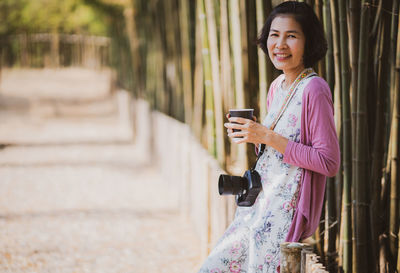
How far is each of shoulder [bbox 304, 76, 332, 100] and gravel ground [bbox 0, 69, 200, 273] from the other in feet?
6.84

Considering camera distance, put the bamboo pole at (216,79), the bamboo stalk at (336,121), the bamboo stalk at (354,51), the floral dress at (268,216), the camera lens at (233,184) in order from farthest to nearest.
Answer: the bamboo pole at (216,79), the bamboo stalk at (336,121), the bamboo stalk at (354,51), the camera lens at (233,184), the floral dress at (268,216)

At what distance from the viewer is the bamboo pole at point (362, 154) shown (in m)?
1.87

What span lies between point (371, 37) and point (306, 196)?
0.70 m

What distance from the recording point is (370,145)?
2.04 meters

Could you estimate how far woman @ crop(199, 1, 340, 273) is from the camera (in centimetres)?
157

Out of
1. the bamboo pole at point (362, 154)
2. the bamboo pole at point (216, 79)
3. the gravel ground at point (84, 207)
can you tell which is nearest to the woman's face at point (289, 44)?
the bamboo pole at point (362, 154)

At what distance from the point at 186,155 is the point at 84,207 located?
3.74 feet

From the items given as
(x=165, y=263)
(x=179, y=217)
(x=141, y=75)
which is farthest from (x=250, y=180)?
(x=141, y=75)

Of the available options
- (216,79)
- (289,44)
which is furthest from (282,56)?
(216,79)

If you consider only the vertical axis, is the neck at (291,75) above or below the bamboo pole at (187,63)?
Answer: below

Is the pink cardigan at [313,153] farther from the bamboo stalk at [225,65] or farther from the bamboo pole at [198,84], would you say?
the bamboo pole at [198,84]

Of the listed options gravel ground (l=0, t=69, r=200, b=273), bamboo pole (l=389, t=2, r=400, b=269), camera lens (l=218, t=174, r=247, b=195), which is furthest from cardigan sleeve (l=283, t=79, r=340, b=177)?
gravel ground (l=0, t=69, r=200, b=273)

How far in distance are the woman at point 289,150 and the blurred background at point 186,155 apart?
0.31 metres

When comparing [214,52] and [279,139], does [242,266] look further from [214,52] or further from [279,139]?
[214,52]
